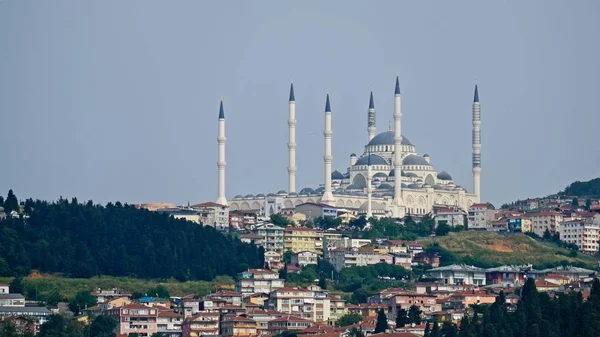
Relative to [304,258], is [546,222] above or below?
above

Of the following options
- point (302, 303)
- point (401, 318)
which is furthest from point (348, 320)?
point (401, 318)

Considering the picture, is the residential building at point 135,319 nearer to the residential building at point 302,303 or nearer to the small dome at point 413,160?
the residential building at point 302,303

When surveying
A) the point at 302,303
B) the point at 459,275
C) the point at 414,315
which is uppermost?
the point at 459,275

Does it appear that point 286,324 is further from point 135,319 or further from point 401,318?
point 135,319

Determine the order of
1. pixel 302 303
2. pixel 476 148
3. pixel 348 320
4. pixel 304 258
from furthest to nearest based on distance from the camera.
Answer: pixel 476 148 < pixel 304 258 < pixel 302 303 < pixel 348 320

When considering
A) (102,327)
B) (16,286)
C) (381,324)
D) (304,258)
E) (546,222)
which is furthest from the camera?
(546,222)

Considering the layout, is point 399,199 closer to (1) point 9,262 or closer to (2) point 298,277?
(2) point 298,277

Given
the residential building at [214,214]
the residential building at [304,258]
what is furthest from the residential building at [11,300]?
the residential building at [214,214]
